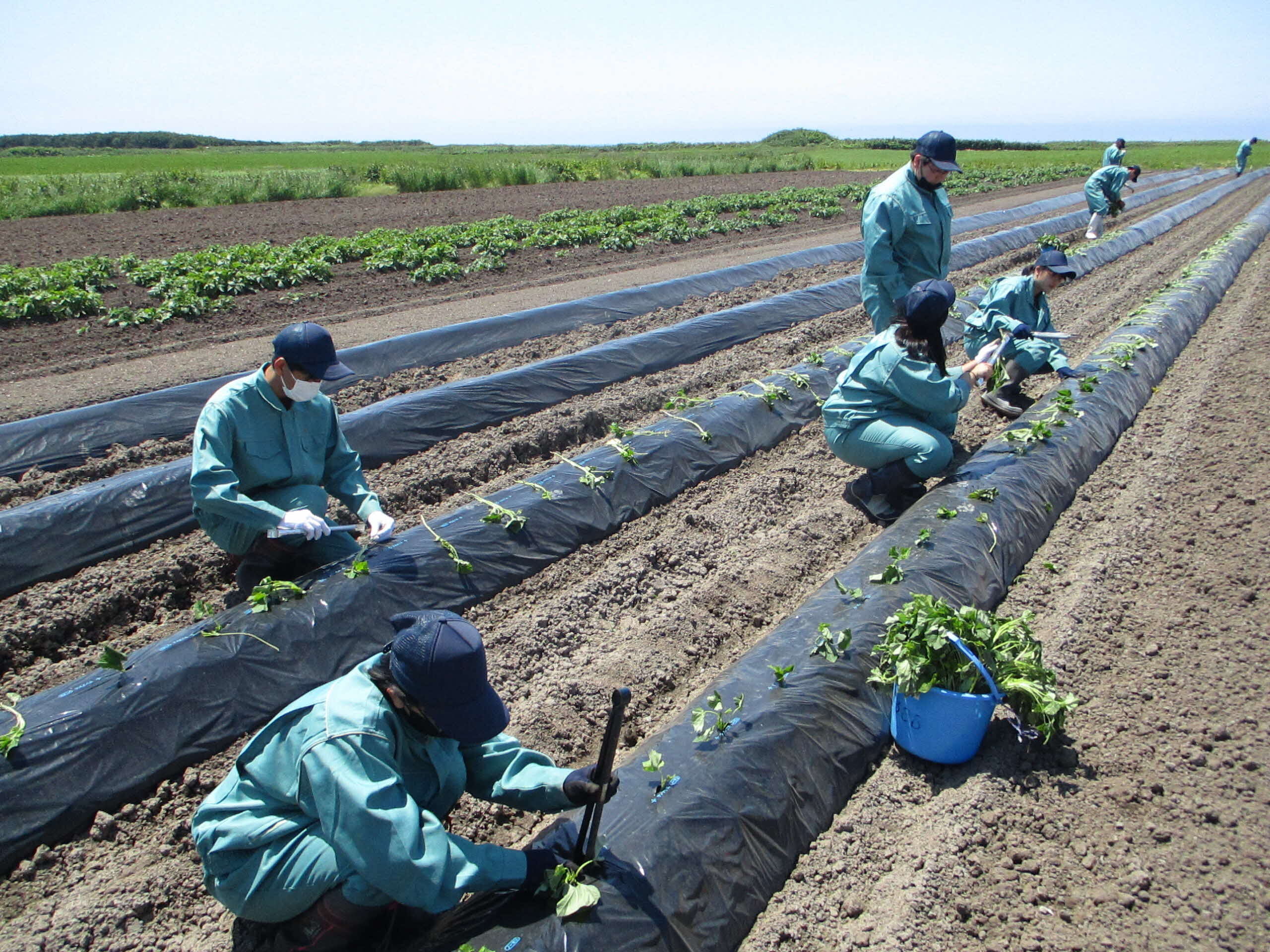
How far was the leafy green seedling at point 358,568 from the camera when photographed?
4168 millimetres

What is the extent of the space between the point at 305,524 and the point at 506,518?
123cm

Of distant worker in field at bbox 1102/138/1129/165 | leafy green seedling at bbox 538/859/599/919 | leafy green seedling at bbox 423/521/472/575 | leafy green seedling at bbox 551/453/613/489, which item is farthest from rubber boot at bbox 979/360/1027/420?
distant worker in field at bbox 1102/138/1129/165

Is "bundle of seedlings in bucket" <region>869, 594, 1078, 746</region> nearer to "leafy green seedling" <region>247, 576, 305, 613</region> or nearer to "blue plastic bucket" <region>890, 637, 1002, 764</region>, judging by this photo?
"blue plastic bucket" <region>890, 637, 1002, 764</region>

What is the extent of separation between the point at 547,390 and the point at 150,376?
4.22m

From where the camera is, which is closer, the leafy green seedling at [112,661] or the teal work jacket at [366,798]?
the teal work jacket at [366,798]

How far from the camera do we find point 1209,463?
20.2ft

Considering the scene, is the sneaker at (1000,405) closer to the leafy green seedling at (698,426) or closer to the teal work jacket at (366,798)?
the leafy green seedling at (698,426)

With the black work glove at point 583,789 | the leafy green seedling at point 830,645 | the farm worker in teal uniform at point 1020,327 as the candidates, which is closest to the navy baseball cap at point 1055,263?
the farm worker in teal uniform at point 1020,327

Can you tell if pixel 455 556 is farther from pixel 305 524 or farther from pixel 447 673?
pixel 447 673

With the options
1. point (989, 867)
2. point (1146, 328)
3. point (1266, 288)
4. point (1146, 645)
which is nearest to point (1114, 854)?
point (989, 867)

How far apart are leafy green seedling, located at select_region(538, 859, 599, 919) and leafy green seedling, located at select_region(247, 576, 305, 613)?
2.17 meters

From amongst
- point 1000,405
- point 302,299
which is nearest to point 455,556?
point 1000,405

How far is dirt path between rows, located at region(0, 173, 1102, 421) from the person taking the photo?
841 centimetres

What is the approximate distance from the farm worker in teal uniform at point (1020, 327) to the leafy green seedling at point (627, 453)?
3343mm
